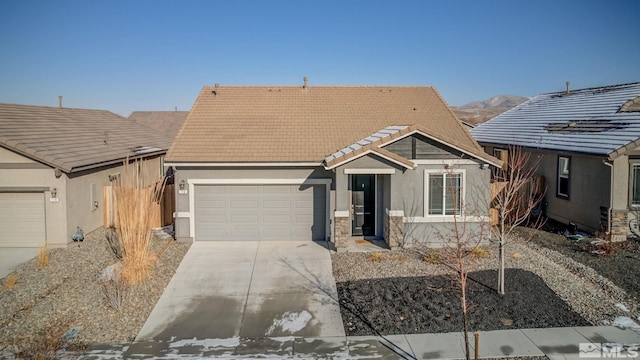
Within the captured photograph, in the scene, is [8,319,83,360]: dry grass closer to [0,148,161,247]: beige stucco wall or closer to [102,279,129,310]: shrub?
[102,279,129,310]: shrub

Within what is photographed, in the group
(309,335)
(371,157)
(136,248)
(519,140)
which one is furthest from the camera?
(519,140)

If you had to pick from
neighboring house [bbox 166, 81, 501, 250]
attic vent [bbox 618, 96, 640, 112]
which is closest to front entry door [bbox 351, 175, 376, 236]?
neighboring house [bbox 166, 81, 501, 250]

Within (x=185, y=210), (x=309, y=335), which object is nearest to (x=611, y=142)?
(x=309, y=335)

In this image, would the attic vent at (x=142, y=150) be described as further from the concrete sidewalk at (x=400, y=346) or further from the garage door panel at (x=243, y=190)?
the concrete sidewalk at (x=400, y=346)

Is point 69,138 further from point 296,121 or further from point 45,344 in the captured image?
point 45,344

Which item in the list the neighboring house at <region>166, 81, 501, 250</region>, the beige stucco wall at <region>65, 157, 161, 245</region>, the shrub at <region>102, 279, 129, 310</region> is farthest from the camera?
the beige stucco wall at <region>65, 157, 161, 245</region>

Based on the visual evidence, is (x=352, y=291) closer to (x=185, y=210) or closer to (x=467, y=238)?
(x=467, y=238)

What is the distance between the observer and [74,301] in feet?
33.4

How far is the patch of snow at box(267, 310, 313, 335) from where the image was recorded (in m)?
8.97

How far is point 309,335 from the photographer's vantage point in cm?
869

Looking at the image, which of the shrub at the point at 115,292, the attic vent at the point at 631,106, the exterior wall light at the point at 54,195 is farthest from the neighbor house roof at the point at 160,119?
the attic vent at the point at 631,106

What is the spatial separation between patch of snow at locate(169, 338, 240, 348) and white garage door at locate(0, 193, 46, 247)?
862 centimetres

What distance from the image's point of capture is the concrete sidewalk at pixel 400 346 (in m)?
7.89

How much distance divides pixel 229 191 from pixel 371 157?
4744 millimetres
